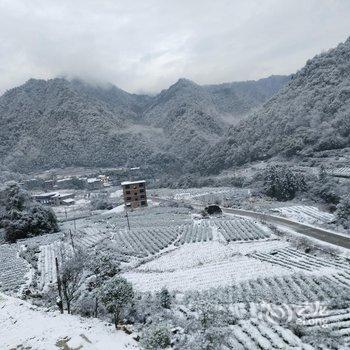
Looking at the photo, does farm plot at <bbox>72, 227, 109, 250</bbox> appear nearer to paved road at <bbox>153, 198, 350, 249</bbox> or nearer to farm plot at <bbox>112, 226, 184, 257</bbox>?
farm plot at <bbox>112, 226, 184, 257</bbox>

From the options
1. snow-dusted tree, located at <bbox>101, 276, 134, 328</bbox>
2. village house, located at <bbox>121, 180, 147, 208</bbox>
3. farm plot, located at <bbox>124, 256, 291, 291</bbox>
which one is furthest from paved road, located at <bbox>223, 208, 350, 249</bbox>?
village house, located at <bbox>121, 180, 147, 208</bbox>

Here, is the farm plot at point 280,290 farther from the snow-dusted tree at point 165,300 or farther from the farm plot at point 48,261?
the farm plot at point 48,261

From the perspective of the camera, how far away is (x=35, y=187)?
129m

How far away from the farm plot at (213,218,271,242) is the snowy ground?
25454 mm

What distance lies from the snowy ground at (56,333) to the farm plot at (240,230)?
25.5m

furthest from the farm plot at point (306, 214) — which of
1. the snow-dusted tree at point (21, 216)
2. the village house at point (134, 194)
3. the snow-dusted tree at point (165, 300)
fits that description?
the snow-dusted tree at point (21, 216)

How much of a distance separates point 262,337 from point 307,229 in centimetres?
2839

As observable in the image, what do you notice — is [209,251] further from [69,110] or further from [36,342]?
[69,110]

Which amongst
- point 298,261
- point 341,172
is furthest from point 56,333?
point 341,172

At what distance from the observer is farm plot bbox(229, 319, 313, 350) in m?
18.6

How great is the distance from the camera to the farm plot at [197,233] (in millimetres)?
45925

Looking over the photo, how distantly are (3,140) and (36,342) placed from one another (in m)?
174

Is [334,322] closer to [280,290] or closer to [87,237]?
[280,290]

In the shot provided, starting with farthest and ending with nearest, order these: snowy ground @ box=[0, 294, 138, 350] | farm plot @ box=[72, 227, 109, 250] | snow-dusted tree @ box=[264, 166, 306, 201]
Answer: snow-dusted tree @ box=[264, 166, 306, 201], farm plot @ box=[72, 227, 109, 250], snowy ground @ box=[0, 294, 138, 350]
